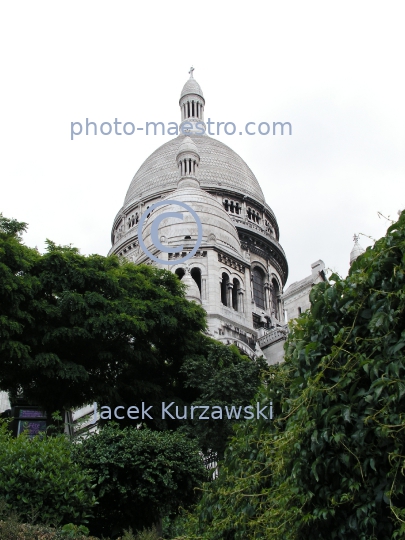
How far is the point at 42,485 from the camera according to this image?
13.2 m

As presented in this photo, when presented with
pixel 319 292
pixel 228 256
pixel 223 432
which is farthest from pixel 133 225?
pixel 319 292

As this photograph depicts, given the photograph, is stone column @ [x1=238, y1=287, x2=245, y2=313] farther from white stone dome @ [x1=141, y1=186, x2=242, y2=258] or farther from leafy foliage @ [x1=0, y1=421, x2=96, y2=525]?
leafy foliage @ [x1=0, y1=421, x2=96, y2=525]

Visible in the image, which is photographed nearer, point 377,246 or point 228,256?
point 377,246

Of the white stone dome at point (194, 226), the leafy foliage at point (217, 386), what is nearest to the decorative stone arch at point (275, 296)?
the white stone dome at point (194, 226)

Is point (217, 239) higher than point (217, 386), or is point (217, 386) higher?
point (217, 239)

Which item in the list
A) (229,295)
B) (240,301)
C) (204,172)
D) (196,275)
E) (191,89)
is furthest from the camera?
(191,89)

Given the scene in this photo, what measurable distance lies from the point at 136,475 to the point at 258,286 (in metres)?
49.4

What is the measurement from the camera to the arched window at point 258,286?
63.5 metres

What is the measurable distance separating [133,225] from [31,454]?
5519 centimetres

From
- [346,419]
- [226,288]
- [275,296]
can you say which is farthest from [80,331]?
[275,296]

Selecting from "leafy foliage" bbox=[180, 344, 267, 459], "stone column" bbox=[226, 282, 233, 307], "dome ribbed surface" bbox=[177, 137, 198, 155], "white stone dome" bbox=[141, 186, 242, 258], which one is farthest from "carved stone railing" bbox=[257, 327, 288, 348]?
"leafy foliage" bbox=[180, 344, 267, 459]

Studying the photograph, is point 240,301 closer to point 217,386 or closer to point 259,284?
point 259,284

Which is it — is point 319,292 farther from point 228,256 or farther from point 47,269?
point 228,256

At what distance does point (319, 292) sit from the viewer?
32.3 ft
